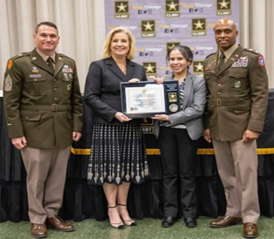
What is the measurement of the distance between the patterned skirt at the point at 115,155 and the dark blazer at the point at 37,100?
9.4 inches

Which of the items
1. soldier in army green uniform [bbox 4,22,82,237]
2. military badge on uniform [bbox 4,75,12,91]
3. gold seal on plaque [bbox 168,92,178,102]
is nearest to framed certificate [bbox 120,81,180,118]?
gold seal on plaque [bbox 168,92,178,102]

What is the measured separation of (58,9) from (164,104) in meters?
1.82

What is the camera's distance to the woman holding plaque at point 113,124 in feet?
8.38

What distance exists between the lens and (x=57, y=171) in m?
2.61

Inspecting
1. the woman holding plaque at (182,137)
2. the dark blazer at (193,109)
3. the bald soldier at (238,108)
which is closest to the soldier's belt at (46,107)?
the woman holding plaque at (182,137)

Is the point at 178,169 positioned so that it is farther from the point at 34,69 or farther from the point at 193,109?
the point at 34,69

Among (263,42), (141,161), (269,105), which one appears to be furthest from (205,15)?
(141,161)

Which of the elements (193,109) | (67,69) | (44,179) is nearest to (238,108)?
(193,109)

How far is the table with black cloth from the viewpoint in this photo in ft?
9.08

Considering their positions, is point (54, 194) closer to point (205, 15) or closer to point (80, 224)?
point (80, 224)

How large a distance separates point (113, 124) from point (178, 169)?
594mm

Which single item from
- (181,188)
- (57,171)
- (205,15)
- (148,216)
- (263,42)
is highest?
(205,15)

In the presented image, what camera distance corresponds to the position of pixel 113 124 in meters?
2.57

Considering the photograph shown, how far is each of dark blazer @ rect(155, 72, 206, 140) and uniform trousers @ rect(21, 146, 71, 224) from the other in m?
0.84
